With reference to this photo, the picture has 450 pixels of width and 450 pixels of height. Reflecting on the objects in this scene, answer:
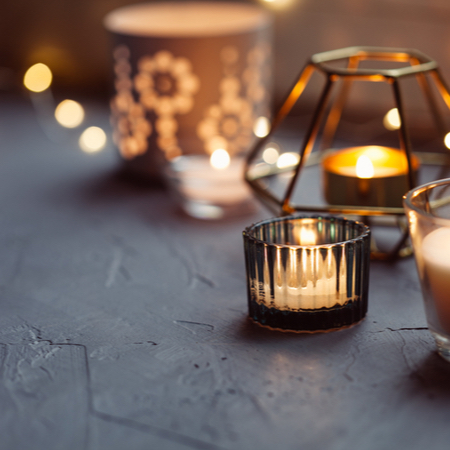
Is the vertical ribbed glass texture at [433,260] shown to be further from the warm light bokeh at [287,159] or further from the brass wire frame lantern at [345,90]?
A: the warm light bokeh at [287,159]

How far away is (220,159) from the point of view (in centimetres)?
90

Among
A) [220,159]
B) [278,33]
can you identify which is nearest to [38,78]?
[278,33]

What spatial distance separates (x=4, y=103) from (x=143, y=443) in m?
1.21

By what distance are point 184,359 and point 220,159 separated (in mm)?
441

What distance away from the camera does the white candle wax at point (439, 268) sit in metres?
0.45

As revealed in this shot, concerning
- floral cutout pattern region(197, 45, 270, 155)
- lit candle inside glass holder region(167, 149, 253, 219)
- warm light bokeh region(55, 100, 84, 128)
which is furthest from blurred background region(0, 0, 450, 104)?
lit candle inside glass holder region(167, 149, 253, 219)

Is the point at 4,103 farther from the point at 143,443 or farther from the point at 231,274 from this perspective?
the point at 143,443

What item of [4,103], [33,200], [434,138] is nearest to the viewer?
[33,200]

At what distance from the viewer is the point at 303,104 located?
4.26ft

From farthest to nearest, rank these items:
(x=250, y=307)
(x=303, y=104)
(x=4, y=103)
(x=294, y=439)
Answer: (x=4, y=103) < (x=303, y=104) < (x=250, y=307) < (x=294, y=439)

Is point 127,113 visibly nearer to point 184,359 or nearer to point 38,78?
point 184,359

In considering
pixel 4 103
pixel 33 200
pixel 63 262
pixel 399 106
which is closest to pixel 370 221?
pixel 399 106

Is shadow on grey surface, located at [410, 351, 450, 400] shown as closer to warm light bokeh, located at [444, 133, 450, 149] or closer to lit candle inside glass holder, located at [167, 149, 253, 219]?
warm light bokeh, located at [444, 133, 450, 149]

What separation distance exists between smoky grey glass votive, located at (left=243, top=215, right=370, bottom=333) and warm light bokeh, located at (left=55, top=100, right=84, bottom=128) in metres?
0.81
